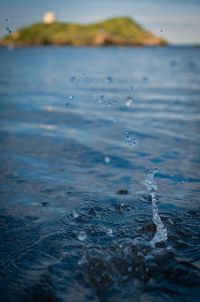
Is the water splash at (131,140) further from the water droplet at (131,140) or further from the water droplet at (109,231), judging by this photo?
the water droplet at (109,231)

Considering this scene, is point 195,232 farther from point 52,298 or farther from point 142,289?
point 52,298

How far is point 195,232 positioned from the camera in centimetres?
501

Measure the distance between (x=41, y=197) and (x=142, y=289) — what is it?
301 centimetres

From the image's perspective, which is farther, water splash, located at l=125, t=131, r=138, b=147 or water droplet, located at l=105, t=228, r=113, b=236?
water splash, located at l=125, t=131, r=138, b=147

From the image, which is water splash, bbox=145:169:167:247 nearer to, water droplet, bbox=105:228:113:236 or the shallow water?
the shallow water

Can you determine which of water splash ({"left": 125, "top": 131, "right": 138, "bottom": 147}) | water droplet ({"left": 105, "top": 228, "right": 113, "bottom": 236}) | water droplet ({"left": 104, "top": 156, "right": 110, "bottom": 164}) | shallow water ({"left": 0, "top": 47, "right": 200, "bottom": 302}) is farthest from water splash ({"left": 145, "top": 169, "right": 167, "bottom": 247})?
water splash ({"left": 125, "top": 131, "right": 138, "bottom": 147})

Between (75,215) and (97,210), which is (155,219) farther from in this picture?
(75,215)

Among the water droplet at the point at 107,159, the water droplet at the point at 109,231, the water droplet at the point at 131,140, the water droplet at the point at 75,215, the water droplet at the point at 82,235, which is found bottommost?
the water droplet at the point at 82,235

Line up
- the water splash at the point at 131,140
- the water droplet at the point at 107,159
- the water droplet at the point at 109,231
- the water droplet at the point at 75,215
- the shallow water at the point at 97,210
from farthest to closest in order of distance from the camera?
the water splash at the point at 131,140 < the water droplet at the point at 107,159 < the water droplet at the point at 75,215 < the water droplet at the point at 109,231 < the shallow water at the point at 97,210

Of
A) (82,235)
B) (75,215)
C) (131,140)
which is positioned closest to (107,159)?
(131,140)

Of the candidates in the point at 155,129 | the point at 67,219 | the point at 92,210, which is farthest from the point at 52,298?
the point at 155,129

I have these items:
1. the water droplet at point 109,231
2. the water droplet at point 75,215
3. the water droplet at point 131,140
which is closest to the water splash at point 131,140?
the water droplet at point 131,140

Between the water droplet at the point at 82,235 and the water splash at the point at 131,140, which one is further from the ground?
the water splash at the point at 131,140

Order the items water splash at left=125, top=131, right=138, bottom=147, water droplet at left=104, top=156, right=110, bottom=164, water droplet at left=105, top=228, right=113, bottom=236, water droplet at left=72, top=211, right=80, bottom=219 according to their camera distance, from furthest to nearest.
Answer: water splash at left=125, top=131, right=138, bottom=147
water droplet at left=104, top=156, right=110, bottom=164
water droplet at left=72, top=211, right=80, bottom=219
water droplet at left=105, top=228, right=113, bottom=236
